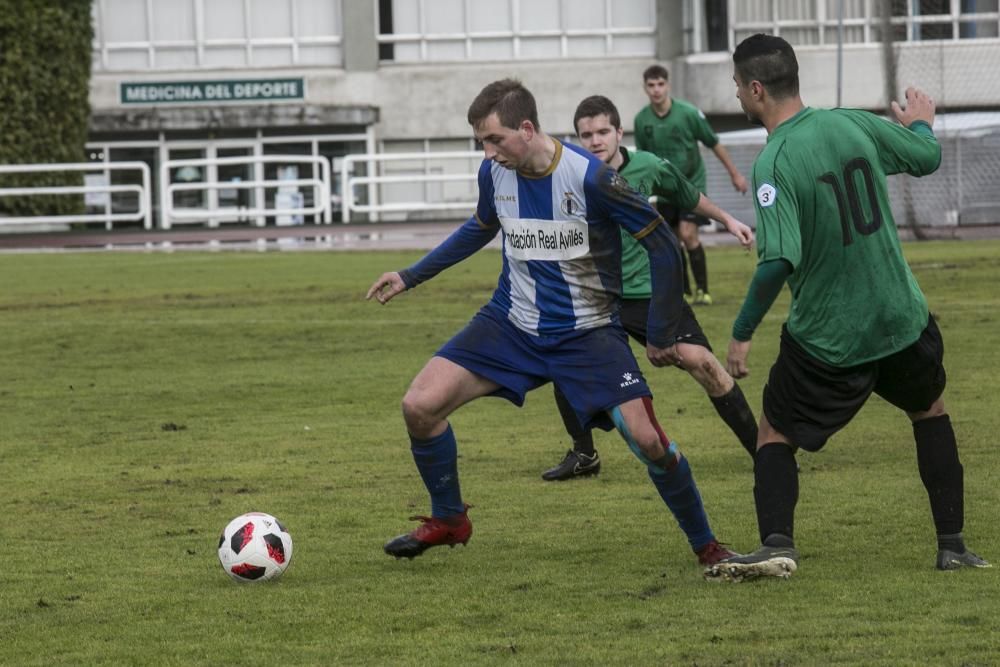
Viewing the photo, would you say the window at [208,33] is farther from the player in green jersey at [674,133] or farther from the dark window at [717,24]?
the player in green jersey at [674,133]

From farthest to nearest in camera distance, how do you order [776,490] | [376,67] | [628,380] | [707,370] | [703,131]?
[376,67] → [703,131] → [707,370] → [628,380] → [776,490]

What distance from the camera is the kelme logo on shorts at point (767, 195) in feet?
18.5

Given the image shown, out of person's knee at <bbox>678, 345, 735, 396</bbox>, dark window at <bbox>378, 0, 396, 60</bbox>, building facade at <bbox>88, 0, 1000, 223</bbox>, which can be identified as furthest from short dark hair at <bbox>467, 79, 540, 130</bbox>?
dark window at <bbox>378, 0, 396, 60</bbox>

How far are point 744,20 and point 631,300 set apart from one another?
1428 inches

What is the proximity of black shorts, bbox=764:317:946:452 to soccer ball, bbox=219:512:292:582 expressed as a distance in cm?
184

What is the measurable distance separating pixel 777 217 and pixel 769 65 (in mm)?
518

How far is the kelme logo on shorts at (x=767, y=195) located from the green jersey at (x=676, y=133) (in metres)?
9.55

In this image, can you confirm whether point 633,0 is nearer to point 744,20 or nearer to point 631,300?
point 744,20

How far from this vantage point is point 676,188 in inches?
329

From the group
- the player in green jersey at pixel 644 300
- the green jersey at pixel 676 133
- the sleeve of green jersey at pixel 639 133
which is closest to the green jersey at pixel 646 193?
the player in green jersey at pixel 644 300

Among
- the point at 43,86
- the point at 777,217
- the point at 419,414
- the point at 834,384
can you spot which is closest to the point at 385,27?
the point at 43,86

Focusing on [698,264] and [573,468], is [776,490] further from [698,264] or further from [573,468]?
[698,264]

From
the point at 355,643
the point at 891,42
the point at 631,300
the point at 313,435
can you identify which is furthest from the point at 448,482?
the point at 891,42

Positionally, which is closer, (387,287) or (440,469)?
(440,469)
